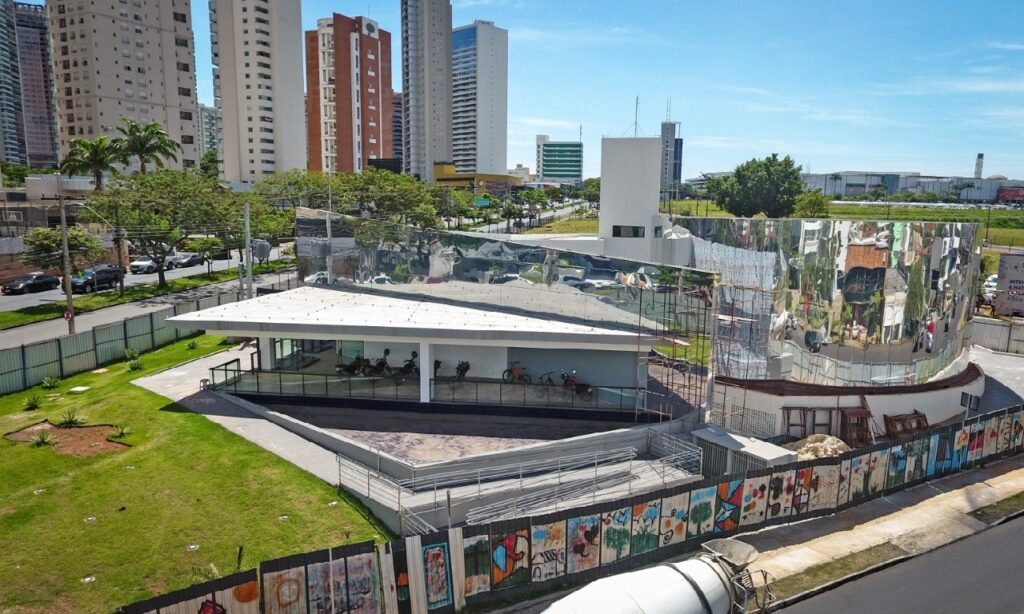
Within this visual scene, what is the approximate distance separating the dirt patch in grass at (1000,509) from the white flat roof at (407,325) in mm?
10526

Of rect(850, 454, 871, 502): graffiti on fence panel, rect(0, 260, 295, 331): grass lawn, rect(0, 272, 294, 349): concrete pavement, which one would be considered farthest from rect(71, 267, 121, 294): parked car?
rect(850, 454, 871, 502): graffiti on fence panel

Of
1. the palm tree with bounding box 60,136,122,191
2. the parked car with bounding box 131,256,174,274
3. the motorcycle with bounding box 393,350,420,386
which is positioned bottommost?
the motorcycle with bounding box 393,350,420,386

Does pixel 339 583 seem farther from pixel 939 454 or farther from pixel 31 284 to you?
pixel 31 284

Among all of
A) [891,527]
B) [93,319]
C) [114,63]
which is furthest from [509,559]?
[114,63]

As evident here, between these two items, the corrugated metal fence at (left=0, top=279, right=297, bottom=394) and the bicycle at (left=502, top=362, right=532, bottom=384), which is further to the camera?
the corrugated metal fence at (left=0, top=279, right=297, bottom=394)

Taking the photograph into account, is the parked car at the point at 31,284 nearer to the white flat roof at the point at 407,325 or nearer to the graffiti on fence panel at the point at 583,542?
the white flat roof at the point at 407,325

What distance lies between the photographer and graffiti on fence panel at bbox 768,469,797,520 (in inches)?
707

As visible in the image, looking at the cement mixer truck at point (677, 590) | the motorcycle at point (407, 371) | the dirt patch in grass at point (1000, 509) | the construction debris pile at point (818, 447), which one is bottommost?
the dirt patch in grass at point (1000, 509)

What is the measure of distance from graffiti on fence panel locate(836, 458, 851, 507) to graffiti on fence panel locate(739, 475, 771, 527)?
8.93ft

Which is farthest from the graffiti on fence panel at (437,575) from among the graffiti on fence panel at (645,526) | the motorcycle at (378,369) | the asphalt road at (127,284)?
the asphalt road at (127,284)

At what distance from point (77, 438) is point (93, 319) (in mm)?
22780

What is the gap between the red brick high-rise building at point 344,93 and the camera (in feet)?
454

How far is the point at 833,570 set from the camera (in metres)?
15.9

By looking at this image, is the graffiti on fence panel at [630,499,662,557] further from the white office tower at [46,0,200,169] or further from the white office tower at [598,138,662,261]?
the white office tower at [46,0,200,169]
